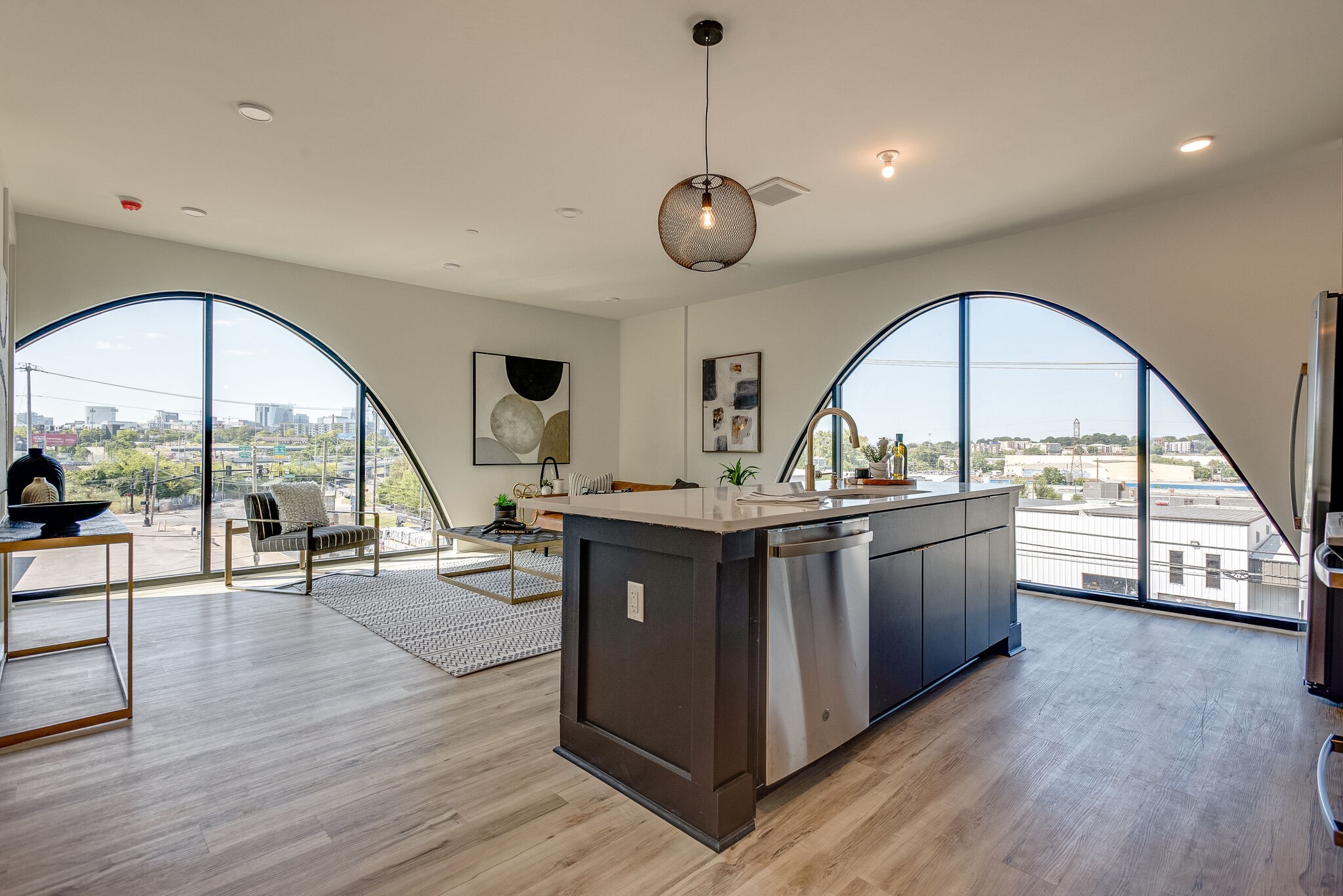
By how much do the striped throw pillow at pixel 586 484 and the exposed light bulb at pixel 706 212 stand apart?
17.2 ft

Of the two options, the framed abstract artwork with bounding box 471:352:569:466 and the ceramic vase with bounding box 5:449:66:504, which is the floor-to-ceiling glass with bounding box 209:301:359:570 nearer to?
the framed abstract artwork with bounding box 471:352:569:466

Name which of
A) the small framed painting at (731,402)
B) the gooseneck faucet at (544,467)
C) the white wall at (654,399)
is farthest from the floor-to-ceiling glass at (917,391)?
the gooseneck faucet at (544,467)

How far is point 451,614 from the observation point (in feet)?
13.7

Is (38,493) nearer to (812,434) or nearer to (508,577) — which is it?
(508,577)

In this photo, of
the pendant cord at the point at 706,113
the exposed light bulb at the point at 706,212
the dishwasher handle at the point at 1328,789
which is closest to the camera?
the dishwasher handle at the point at 1328,789

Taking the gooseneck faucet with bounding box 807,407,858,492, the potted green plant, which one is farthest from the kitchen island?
the potted green plant

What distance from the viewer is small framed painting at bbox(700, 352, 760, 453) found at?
6.71m

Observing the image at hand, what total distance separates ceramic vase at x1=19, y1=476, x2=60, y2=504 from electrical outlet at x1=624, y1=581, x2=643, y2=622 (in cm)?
252

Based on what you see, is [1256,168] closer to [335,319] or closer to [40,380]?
[335,319]

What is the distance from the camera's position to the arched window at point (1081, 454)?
4.13 meters

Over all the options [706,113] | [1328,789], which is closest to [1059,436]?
[1328,789]

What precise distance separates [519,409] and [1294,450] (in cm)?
638

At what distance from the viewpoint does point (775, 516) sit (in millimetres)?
1876

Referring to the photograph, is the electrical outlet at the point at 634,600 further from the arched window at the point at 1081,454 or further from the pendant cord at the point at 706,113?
the arched window at the point at 1081,454
